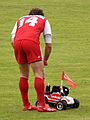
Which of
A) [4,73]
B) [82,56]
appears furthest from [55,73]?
[82,56]

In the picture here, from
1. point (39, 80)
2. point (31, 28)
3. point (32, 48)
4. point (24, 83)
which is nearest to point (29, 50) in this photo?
point (32, 48)

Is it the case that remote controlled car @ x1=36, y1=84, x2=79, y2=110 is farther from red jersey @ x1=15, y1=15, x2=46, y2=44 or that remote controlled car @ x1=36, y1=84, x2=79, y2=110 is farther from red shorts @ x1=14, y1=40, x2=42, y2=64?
red jersey @ x1=15, y1=15, x2=46, y2=44

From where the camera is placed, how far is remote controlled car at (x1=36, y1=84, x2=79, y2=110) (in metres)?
7.71

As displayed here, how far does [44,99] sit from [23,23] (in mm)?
1248

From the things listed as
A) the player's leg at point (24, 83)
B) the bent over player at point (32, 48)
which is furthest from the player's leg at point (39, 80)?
the player's leg at point (24, 83)

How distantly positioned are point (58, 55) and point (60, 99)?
678 centimetres

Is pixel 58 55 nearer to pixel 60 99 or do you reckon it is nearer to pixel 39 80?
pixel 60 99

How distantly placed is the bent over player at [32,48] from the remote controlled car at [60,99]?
0.22 metres

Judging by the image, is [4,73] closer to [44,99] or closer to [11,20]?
[44,99]

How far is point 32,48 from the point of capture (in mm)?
7387

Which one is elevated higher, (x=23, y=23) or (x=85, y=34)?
(x=23, y=23)

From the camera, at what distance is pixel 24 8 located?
24.0m

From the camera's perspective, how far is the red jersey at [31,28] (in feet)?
24.5

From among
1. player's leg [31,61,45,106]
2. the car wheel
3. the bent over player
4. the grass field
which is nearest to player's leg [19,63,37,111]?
the bent over player
